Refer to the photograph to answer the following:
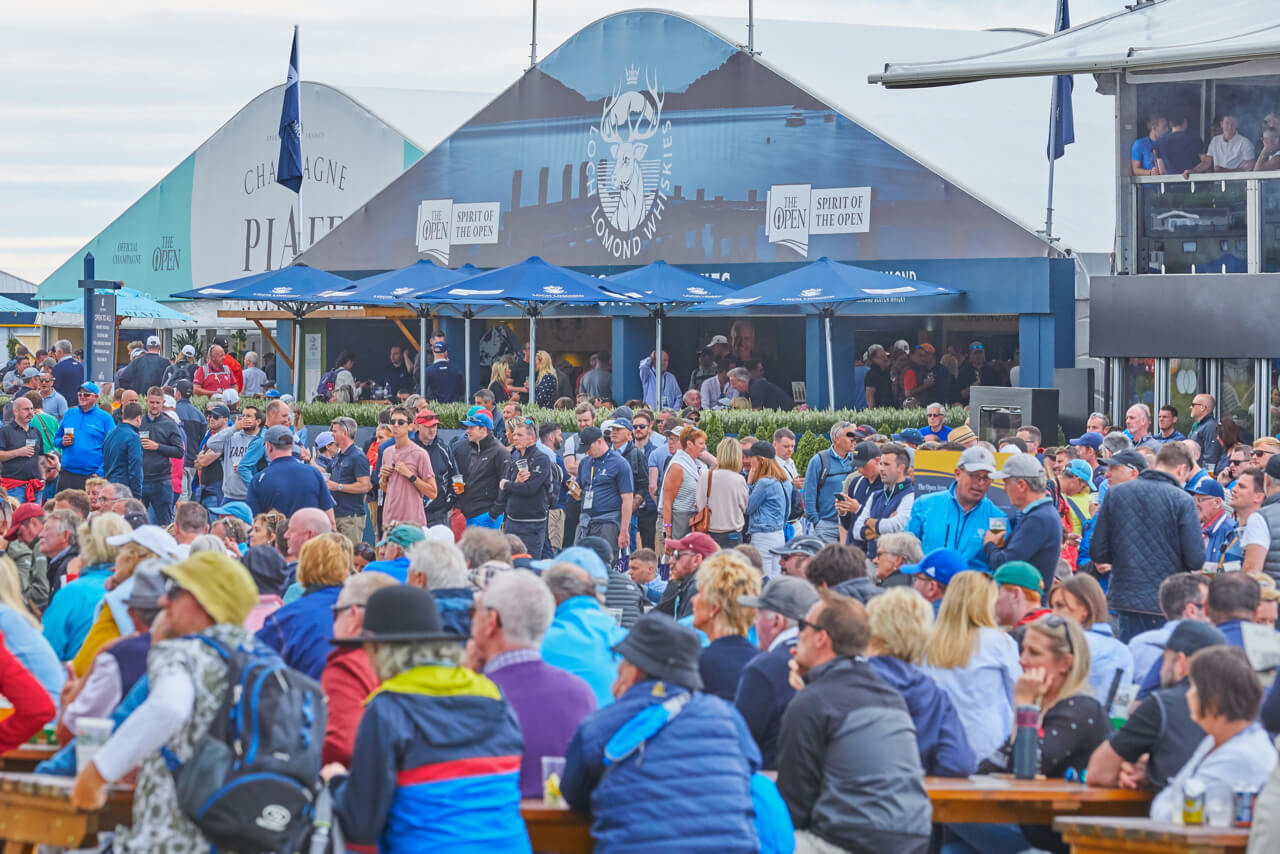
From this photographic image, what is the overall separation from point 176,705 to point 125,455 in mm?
9581

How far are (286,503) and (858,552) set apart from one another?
514 centimetres

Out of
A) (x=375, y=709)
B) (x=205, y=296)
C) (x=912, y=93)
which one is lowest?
(x=375, y=709)

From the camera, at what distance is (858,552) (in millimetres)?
7469

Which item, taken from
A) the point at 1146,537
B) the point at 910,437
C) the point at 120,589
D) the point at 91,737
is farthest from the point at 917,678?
the point at 910,437

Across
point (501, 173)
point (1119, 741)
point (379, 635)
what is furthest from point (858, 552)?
point (501, 173)

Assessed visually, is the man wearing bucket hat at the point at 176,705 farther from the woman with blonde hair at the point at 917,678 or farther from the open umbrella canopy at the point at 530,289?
the open umbrella canopy at the point at 530,289

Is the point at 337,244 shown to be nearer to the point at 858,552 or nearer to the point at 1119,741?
the point at 858,552

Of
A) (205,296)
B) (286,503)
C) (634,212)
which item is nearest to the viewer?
(286,503)

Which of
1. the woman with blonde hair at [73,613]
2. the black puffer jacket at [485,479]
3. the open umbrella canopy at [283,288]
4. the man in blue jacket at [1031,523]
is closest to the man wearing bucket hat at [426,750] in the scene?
the woman with blonde hair at [73,613]

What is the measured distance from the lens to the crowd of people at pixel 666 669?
4438 mm

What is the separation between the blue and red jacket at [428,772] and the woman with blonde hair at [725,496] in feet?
23.6

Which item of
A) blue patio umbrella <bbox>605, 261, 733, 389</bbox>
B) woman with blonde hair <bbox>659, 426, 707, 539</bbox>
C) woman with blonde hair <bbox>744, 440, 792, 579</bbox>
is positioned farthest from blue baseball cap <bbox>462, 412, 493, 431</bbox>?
blue patio umbrella <bbox>605, 261, 733, 389</bbox>

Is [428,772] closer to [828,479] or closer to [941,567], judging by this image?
[941,567]

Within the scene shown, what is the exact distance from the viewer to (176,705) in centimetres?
429
